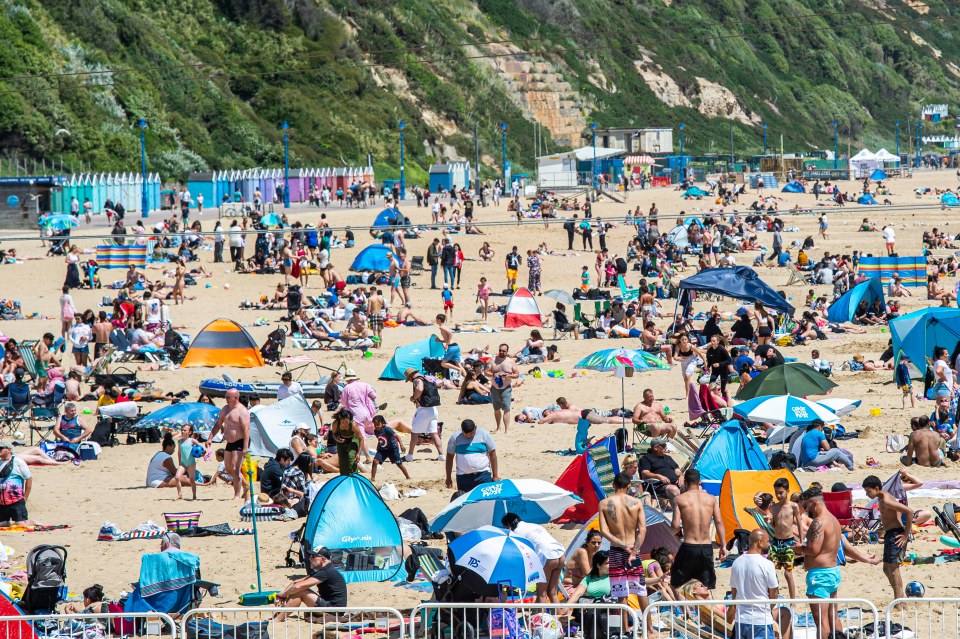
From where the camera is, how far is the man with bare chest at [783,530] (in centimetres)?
959

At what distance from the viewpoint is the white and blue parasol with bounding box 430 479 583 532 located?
406 inches

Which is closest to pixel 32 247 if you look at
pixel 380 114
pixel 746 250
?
pixel 746 250

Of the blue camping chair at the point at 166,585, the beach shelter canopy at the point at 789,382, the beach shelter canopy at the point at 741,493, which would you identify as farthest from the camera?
the beach shelter canopy at the point at 789,382

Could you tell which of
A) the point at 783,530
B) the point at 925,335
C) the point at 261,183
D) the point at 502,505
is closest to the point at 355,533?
the point at 502,505

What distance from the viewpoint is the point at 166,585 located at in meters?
9.20

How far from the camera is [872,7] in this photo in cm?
14038

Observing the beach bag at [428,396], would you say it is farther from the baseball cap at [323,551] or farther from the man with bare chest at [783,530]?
the man with bare chest at [783,530]

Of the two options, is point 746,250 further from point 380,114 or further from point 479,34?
point 479,34

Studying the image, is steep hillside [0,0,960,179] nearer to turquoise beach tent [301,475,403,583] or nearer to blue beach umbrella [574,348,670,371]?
blue beach umbrella [574,348,670,371]

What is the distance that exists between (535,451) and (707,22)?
105 m

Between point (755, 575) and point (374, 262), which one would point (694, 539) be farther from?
point (374, 262)

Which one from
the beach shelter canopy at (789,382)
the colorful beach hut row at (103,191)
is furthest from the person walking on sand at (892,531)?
the colorful beach hut row at (103,191)

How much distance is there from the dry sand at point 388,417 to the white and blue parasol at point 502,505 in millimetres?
665

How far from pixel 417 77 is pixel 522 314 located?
54474 millimetres
